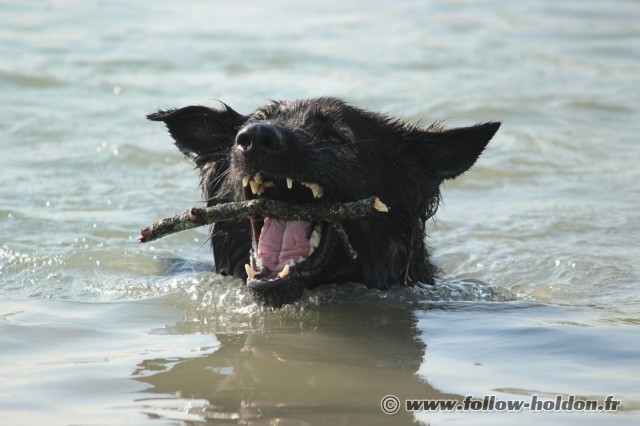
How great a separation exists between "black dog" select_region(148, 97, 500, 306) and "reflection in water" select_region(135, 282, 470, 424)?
9.7 inches

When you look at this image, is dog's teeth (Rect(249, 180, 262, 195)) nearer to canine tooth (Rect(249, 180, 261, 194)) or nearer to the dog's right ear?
canine tooth (Rect(249, 180, 261, 194))

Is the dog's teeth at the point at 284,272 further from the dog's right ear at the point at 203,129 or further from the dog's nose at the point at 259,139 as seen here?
the dog's right ear at the point at 203,129

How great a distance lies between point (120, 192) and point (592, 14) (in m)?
12.4

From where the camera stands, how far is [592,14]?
19375 mm

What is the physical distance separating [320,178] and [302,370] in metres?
1.31

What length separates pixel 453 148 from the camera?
6.54 m

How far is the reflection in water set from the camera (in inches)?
177

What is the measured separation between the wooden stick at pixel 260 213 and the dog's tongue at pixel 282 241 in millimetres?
226

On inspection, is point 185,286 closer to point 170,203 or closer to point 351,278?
point 351,278

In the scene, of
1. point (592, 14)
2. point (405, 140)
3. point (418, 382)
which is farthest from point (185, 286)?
point (592, 14)

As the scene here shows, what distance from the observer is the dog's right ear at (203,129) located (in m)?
6.64

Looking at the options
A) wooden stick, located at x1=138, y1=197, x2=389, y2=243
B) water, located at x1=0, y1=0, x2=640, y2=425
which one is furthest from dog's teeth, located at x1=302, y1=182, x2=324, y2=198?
water, located at x1=0, y1=0, x2=640, y2=425

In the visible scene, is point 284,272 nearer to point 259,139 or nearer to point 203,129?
point 259,139

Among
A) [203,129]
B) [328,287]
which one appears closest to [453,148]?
[328,287]
